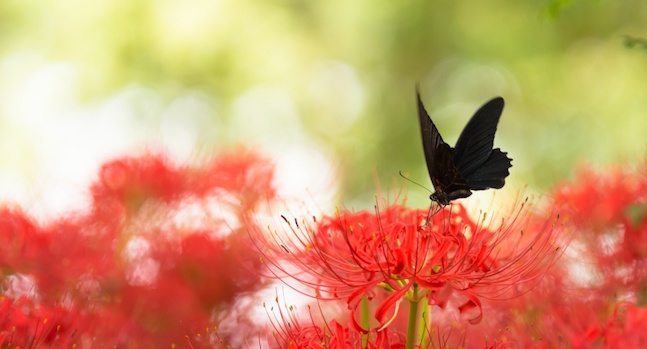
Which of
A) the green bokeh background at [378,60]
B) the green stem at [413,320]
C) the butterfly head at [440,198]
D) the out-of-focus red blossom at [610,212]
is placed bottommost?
the green stem at [413,320]

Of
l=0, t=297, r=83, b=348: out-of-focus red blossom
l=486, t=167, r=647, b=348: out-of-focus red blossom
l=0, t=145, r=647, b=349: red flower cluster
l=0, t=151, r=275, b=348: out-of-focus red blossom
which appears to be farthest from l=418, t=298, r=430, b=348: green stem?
l=0, t=297, r=83, b=348: out-of-focus red blossom

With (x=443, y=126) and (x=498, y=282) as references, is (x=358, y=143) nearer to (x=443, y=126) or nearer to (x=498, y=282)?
(x=443, y=126)

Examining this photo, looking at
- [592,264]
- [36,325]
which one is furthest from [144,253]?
[592,264]

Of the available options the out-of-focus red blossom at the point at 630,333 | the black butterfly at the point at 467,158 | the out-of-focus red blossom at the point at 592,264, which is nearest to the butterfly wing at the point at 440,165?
the black butterfly at the point at 467,158

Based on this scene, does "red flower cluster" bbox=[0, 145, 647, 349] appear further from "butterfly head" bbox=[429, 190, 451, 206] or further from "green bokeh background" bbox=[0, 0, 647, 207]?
"green bokeh background" bbox=[0, 0, 647, 207]

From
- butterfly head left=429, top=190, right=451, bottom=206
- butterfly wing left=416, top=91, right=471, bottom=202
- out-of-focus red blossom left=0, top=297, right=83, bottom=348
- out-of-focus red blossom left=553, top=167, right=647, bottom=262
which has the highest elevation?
out-of-focus red blossom left=553, top=167, right=647, bottom=262

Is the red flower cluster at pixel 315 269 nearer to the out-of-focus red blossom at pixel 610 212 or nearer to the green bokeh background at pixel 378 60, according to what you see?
the out-of-focus red blossom at pixel 610 212
